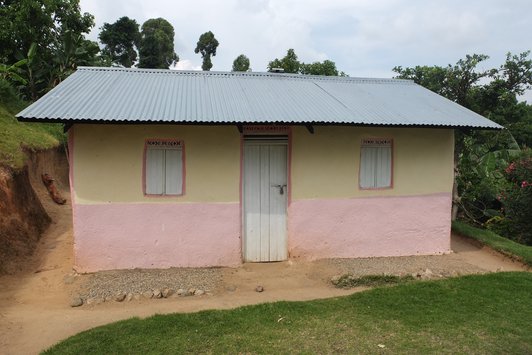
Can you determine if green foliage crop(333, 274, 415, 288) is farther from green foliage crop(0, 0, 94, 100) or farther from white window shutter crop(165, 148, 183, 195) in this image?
green foliage crop(0, 0, 94, 100)

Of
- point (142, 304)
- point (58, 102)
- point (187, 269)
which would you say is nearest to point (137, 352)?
point (142, 304)

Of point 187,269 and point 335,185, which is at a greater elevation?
point 335,185

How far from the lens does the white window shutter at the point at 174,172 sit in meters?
7.10

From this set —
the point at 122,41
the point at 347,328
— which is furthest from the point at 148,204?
the point at 122,41

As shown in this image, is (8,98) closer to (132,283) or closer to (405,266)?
(132,283)

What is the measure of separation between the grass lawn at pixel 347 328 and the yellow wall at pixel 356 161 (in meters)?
2.25

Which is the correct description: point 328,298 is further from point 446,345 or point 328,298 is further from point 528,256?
point 528,256

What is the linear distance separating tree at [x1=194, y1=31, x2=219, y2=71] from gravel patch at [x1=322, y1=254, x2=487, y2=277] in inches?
1426

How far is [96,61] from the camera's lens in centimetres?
2055

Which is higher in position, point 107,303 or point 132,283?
point 132,283

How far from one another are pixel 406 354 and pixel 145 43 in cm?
3505

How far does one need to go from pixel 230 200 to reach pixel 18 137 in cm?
775

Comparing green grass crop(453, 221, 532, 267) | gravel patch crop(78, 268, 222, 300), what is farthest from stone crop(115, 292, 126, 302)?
green grass crop(453, 221, 532, 267)

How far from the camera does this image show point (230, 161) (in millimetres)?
7258
